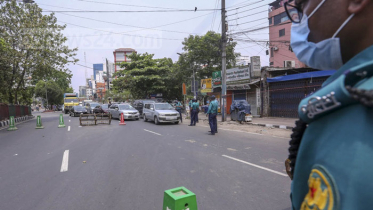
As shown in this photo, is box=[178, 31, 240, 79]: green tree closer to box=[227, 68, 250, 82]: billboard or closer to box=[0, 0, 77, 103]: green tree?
box=[227, 68, 250, 82]: billboard

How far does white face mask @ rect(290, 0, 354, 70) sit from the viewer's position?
0.90 m

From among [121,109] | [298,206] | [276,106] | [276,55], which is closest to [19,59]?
[121,109]

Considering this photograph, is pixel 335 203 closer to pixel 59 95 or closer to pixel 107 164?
pixel 107 164

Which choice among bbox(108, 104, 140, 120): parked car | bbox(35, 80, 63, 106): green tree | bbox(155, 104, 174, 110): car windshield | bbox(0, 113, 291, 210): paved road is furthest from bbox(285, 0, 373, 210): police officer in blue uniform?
bbox(35, 80, 63, 106): green tree

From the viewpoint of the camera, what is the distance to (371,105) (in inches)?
23.2

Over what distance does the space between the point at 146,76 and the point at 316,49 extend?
89.9 ft

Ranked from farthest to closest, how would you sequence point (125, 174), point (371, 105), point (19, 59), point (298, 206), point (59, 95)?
point (59, 95) < point (19, 59) < point (125, 174) < point (298, 206) < point (371, 105)

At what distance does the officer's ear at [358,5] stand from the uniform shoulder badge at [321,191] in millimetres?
554

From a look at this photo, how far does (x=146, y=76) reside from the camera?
27.6 metres

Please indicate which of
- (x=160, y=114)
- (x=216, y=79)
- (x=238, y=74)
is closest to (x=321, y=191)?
(x=160, y=114)

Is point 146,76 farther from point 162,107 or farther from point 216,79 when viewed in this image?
point 162,107

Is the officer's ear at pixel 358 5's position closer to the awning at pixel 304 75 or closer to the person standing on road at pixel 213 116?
the person standing on road at pixel 213 116

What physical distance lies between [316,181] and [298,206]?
0.23 metres

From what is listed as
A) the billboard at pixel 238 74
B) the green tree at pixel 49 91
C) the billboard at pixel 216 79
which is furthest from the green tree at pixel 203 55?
the green tree at pixel 49 91
